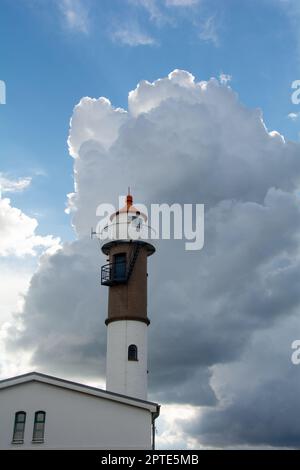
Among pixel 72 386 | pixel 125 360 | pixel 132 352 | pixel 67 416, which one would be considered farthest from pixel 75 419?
pixel 132 352

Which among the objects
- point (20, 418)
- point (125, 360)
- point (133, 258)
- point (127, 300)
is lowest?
point (20, 418)

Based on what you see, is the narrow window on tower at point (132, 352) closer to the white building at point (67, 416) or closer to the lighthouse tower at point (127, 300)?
the lighthouse tower at point (127, 300)

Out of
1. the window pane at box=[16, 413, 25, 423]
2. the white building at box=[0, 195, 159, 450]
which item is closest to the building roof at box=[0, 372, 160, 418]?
the white building at box=[0, 195, 159, 450]

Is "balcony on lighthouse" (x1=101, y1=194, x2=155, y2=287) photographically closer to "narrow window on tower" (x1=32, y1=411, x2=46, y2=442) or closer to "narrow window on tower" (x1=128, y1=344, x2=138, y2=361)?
"narrow window on tower" (x1=128, y1=344, x2=138, y2=361)

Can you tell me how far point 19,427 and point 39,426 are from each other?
108 centimetres

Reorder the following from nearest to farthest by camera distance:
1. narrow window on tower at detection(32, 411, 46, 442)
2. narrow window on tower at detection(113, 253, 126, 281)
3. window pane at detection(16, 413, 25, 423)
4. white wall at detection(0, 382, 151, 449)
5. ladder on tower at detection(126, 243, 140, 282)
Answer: narrow window on tower at detection(32, 411, 46, 442)
white wall at detection(0, 382, 151, 449)
window pane at detection(16, 413, 25, 423)
ladder on tower at detection(126, 243, 140, 282)
narrow window on tower at detection(113, 253, 126, 281)

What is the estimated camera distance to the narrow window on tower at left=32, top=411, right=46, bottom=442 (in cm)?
3144

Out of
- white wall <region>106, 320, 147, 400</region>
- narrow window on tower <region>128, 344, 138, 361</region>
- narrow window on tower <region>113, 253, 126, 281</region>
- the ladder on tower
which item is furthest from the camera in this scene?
narrow window on tower <region>113, 253, 126, 281</region>

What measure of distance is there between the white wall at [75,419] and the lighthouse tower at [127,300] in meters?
6.90

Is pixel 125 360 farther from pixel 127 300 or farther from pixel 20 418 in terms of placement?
pixel 20 418

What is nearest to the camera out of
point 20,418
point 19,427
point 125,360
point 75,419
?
point 19,427

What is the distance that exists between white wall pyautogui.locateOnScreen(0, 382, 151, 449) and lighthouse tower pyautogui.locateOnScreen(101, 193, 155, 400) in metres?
6.90

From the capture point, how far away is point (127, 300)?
4159cm
